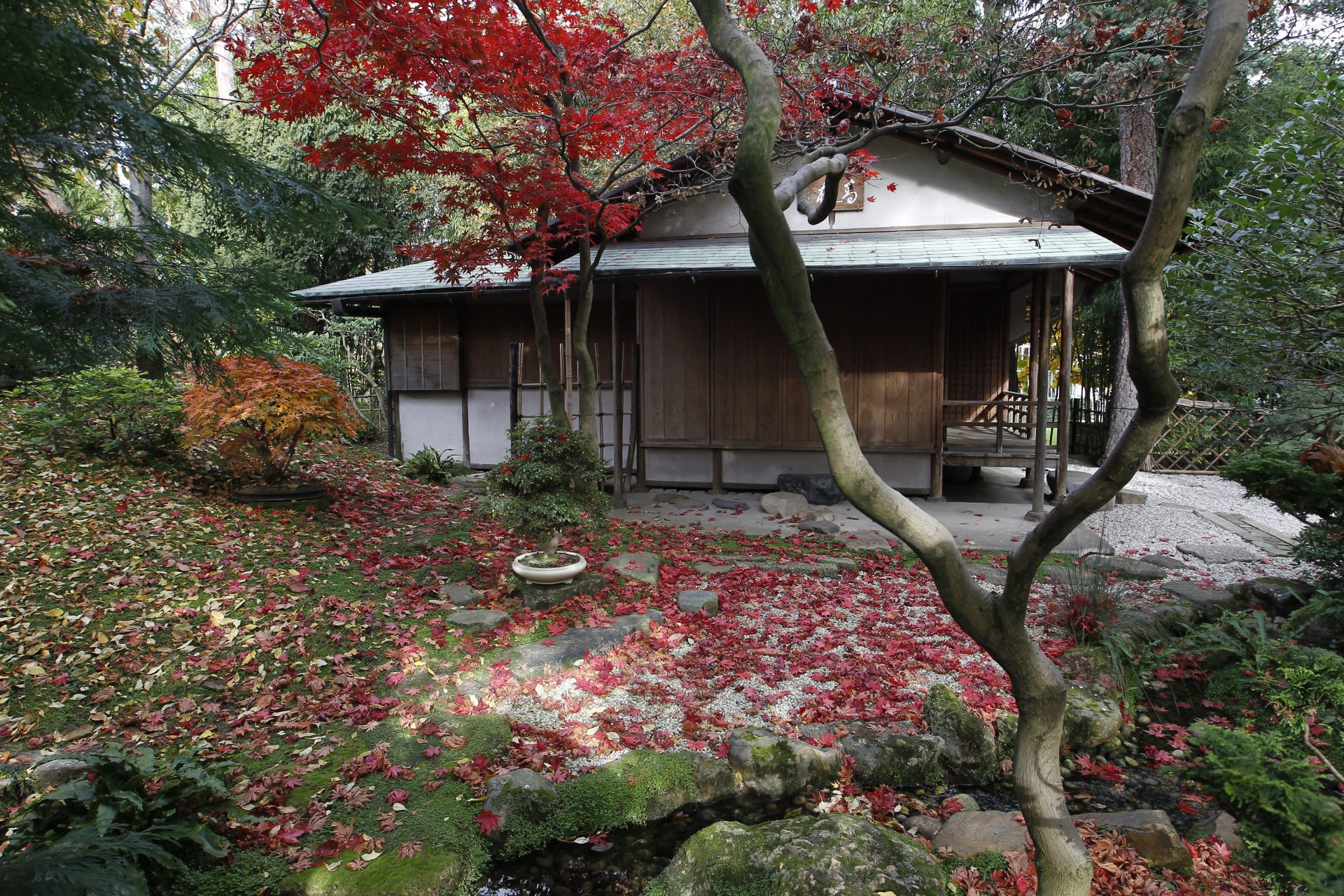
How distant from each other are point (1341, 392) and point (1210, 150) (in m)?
11.0

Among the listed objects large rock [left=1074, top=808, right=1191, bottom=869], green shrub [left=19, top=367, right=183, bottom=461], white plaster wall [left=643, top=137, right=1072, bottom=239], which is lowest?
large rock [left=1074, top=808, right=1191, bottom=869]

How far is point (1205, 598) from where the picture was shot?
584 cm

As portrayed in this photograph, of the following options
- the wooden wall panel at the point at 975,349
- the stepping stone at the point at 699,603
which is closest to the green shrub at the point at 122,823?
the stepping stone at the point at 699,603

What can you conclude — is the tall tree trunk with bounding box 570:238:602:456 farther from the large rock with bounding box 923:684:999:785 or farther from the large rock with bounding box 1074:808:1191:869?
the large rock with bounding box 1074:808:1191:869

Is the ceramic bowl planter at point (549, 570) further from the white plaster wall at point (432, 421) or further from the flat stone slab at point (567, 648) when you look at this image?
the white plaster wall at point (432, 421)

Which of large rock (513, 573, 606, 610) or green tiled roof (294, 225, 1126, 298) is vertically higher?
green tiled roof (294, 225, 1126, 298)

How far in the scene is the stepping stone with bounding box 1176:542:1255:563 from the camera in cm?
719

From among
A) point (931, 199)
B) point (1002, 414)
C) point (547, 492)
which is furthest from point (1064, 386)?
point (547, 492)

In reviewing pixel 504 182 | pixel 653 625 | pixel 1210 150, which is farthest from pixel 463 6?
pixel 1210 150

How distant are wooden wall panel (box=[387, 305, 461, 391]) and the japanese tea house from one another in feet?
1.05

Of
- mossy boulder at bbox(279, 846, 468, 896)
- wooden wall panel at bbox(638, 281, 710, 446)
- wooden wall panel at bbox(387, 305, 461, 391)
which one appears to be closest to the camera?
mossy boulder at bbox(279, 846, 468, 896)

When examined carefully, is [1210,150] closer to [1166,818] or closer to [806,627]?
[806,627]

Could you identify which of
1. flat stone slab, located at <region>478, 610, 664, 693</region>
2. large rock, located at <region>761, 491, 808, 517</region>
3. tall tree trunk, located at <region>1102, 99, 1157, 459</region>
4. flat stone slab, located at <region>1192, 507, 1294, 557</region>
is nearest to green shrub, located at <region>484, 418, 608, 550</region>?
flat stone slab, located at <region>478, 610, 664, 693</region>

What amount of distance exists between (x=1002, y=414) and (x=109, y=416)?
10717 mm
